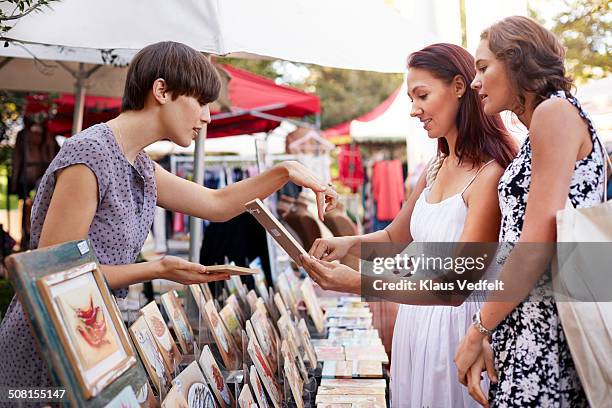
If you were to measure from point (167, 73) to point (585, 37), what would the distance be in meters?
7.86

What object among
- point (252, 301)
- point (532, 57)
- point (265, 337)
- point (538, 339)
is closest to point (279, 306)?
point (252, 301)

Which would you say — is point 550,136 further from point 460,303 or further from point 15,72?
point 15,72

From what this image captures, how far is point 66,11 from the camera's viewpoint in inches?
108

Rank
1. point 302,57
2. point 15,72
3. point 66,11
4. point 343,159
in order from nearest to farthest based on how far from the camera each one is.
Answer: point 66,11, point 302,57, point 15,72, point 343,159

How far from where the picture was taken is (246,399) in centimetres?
203

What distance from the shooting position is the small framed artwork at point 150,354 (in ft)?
6.80

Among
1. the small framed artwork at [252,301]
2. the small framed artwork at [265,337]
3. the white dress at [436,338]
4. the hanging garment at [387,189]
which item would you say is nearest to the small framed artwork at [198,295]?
the small framed artwork at [265,337]

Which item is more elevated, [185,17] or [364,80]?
[364,80]

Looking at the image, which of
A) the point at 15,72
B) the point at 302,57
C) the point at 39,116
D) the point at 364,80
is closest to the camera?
the point at 302,57

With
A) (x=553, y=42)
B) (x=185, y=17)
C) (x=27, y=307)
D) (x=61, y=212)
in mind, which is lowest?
(x=27, y=307)

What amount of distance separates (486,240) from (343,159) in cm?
1424

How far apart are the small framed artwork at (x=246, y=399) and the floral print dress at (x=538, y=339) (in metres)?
0.71

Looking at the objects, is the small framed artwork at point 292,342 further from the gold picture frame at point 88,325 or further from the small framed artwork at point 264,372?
the gold picture frame at point 88,325

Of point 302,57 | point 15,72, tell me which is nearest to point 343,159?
point 15,72
